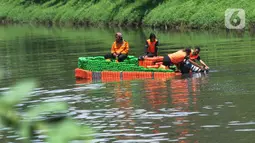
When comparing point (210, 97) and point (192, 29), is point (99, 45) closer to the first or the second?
point (192, 29)

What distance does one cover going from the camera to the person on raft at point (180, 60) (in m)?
21.4

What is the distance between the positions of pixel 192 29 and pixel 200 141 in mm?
37680

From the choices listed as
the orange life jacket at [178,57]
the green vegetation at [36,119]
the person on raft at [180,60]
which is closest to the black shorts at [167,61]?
the person on raft at [180,60]

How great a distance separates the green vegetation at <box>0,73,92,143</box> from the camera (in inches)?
59.6

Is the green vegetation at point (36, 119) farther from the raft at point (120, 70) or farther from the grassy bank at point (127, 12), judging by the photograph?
the grassy bank at point (127, 12)

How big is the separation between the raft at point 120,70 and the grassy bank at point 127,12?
823 inches

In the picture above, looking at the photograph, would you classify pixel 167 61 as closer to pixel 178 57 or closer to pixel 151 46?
pixel 178 57

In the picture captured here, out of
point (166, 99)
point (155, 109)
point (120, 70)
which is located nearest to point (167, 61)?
point (120, 70)

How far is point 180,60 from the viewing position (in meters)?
21.5

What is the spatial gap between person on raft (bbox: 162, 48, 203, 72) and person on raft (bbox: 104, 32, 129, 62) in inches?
74.3

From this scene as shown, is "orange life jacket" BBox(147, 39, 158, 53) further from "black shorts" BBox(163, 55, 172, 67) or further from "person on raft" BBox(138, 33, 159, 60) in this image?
"black shorts" BBox(163, 55, 172, 67)

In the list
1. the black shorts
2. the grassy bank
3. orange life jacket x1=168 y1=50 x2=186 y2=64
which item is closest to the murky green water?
orange life jacket x1=168 y1=50 x2=186 y2=64

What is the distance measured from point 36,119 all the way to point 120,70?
20.5 meters

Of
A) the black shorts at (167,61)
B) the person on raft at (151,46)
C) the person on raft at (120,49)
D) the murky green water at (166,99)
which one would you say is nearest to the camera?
the murky green water at (166,99)
